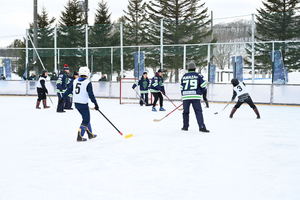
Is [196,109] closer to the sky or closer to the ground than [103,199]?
closer to the sky

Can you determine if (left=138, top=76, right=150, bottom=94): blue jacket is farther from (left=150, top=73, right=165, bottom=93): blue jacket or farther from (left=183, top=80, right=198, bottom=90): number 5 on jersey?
(left=183, top=80, right=198, bottom=90): number 5 on jersey

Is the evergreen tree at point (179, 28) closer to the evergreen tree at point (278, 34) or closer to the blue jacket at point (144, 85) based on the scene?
the evergreen tree at point (278, 34)

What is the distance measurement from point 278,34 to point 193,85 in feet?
58.3

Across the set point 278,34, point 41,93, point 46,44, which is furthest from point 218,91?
point 46,44

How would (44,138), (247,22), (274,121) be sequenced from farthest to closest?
(247,22)
(274,121)
(44,138)

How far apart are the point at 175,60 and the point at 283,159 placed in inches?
651

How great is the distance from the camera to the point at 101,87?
1758 centimetres

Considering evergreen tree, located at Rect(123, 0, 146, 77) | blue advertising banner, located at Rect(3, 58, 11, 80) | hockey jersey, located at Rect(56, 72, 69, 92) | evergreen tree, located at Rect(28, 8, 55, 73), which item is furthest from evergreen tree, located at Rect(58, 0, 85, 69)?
hockey jersey, located at Rect(56, 72, 69, 92)

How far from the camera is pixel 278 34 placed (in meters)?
23.0

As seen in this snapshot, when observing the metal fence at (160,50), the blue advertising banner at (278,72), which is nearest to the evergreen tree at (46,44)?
the metal fence at (160,50)

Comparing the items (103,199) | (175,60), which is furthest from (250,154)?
(175,60)

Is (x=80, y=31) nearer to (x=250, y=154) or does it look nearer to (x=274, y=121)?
(x=274, y=121)

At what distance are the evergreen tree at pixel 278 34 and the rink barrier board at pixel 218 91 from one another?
4027 millimetres

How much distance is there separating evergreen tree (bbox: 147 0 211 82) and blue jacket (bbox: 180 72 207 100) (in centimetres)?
1185
